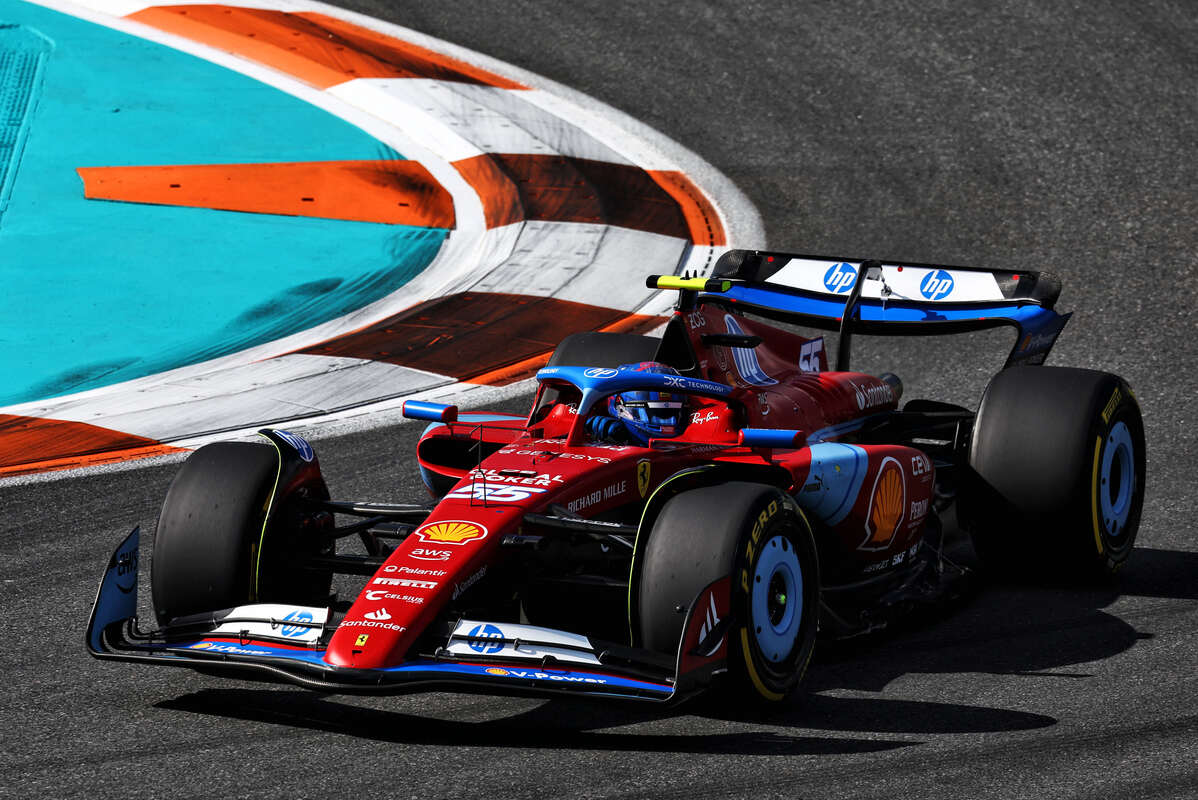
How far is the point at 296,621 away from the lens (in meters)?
4.71

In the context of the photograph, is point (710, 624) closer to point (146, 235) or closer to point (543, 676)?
point (543, 676)

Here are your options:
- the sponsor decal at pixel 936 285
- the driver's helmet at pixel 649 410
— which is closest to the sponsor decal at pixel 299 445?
the driver's helmet at pixel 649 410

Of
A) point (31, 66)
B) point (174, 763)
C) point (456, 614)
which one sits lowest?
point (174, 763)

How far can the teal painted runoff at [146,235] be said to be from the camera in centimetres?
941

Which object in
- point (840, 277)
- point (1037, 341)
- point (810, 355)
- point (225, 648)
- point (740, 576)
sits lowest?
point (225, 648)

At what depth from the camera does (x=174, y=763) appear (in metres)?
4.44

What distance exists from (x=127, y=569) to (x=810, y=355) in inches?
128

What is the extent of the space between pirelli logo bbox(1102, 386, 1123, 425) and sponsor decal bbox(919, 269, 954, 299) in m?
1.14

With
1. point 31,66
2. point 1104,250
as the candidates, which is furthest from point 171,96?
point 1104,250

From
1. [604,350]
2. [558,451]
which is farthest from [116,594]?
[604,350]

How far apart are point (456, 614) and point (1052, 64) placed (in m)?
10.8

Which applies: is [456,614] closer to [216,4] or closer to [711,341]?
[711,341]

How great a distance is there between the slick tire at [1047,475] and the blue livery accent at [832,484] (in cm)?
80

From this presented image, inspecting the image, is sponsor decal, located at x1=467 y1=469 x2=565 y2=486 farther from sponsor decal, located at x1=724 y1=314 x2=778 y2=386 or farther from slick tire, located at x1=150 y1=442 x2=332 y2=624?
sponsor decal, located at x1=724 y1=314 x2=778 y2=386
